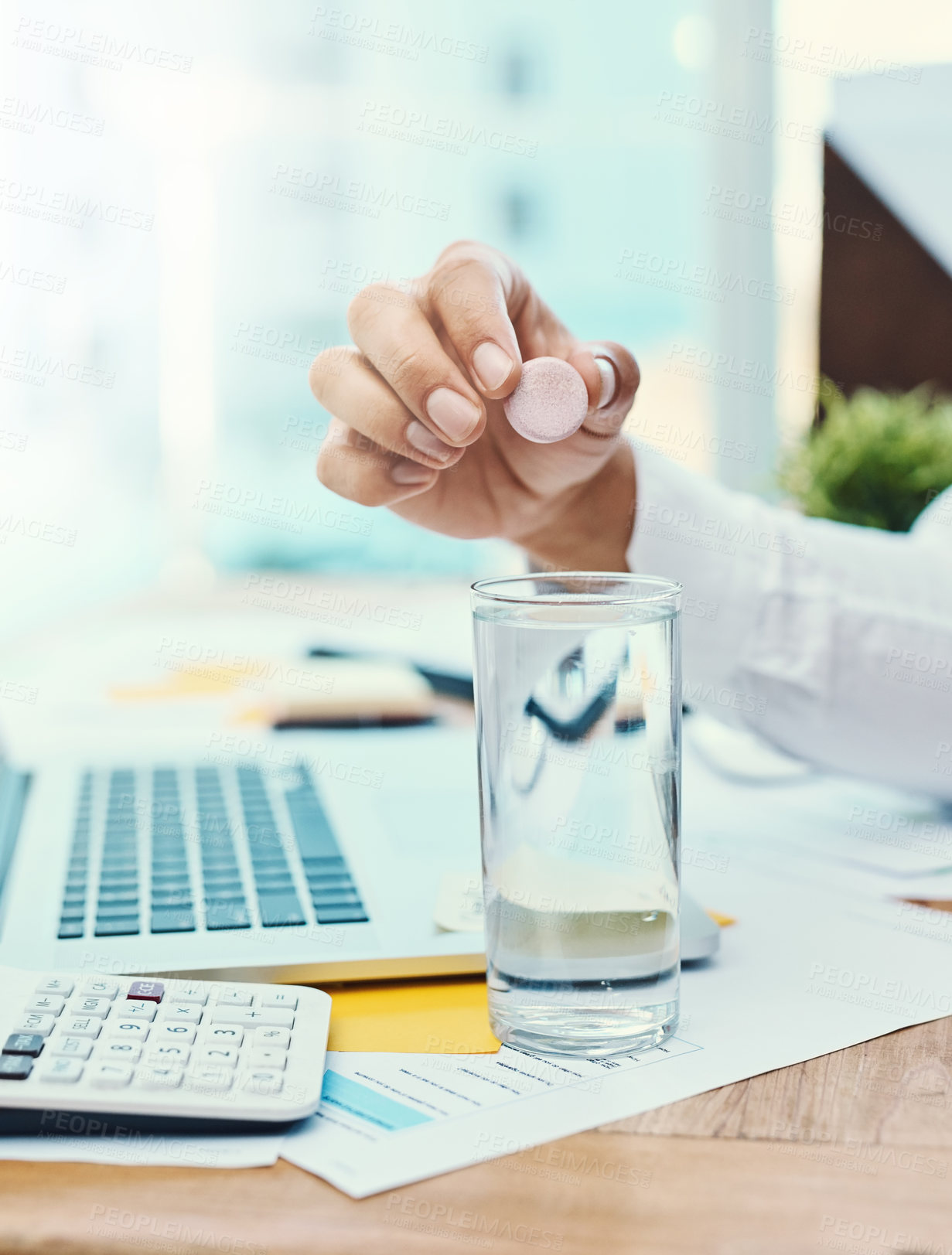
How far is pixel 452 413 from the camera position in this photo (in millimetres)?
441

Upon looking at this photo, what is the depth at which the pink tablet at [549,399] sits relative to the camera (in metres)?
0.44

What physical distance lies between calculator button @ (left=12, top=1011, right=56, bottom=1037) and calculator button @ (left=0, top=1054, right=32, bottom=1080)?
14 mm

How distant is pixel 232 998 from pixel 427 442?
9.0 inches

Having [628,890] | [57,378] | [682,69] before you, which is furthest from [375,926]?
[682,69]

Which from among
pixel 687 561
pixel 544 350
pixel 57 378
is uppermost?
pixel 57 378

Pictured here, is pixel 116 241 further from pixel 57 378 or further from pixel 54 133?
pixel 57 378

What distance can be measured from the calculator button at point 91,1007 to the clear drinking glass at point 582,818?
13cm

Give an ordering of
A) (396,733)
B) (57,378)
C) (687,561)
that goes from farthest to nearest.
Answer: (57,378) < (396,733) < (687,561)

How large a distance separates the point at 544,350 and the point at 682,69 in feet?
4.70

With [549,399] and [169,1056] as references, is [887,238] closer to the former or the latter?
[549,399]

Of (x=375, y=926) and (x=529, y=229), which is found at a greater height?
(x=529, y=229)

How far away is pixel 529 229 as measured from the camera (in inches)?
96.8

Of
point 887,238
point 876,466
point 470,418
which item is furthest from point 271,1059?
point 887,238

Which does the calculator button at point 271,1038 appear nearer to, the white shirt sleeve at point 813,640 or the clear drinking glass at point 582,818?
the clear drinking glass at point 582,818
